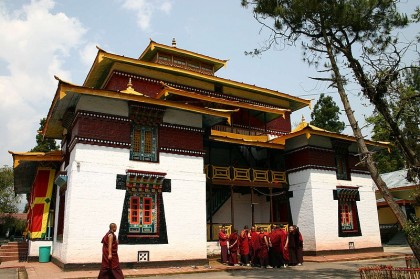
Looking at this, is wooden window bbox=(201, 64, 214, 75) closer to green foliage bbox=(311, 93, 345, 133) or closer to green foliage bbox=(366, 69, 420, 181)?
green foliage bbox=(366, 69, 420, 181)

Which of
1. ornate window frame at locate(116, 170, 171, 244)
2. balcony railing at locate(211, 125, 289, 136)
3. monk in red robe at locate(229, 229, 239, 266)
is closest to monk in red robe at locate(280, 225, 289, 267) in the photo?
monk in red robe at locate(229, 229, 239, 266)

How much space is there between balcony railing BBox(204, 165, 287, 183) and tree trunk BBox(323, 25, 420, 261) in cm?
694

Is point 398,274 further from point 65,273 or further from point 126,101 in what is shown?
point 126,101

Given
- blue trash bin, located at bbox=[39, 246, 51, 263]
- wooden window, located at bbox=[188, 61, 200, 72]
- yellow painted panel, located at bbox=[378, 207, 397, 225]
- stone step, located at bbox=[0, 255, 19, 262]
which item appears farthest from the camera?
yellow painted panel, located at bbox=[378, 207, 397, 225]

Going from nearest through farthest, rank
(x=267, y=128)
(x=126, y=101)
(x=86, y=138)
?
1. (x=86, y=138)
2. (x=126, y=101)
3. (x=267, y=128)

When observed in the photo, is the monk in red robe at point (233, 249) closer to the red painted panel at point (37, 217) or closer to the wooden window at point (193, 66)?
the red painted panel at point (37, 217)

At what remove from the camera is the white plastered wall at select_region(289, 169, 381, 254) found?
16.7m

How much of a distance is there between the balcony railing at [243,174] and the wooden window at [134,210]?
156 inches

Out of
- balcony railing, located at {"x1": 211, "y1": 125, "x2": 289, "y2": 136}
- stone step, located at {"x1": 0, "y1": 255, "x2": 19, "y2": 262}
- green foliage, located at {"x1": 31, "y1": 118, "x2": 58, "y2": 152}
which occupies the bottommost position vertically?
stone step, located at {"x1": 0, "y1": 255, "x2": 19, "y2": 262}

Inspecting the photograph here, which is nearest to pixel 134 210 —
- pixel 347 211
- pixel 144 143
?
pixel 144 143

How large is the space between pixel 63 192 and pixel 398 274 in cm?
Answer: 1143

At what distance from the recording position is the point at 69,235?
11.5 metres

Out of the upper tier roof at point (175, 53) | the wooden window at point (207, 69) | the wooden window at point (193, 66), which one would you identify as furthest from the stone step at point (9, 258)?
the wooden window at point (207, 69)

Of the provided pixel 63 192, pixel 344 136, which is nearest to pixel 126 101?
pixel 63 192
